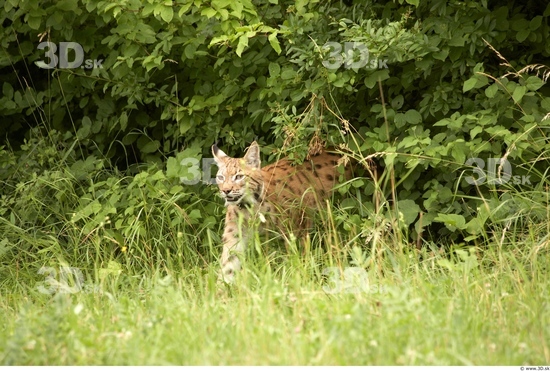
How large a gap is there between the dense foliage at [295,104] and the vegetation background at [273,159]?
0.08 ft

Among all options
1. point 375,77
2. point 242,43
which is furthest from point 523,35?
point 242,43

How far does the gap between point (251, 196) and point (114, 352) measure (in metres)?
2.71

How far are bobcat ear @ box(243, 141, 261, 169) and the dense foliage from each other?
18 cm

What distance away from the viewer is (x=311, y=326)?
4199 millimetres

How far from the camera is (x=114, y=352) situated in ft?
12.9

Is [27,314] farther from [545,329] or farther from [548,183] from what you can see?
[548,183]

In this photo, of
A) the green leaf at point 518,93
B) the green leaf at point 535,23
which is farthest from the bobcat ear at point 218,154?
the green leaf at point 535,23

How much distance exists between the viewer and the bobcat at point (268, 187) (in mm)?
6398

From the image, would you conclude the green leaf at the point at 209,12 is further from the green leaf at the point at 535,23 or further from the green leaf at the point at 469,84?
Result: the green leaf at the point at 535,23

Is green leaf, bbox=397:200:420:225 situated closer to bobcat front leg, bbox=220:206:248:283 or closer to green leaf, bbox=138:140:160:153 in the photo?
bobcat front leg, bbox=220:206:248:283

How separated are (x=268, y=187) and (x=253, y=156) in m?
0.28

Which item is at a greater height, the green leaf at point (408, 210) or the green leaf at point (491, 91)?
the green leaf at point (491, 91)

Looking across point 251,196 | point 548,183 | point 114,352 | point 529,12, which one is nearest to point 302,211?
point 251,196

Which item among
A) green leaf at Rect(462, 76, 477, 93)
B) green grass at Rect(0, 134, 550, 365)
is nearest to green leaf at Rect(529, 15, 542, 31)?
green leaf at Rect(462, 76, 477, 93)
